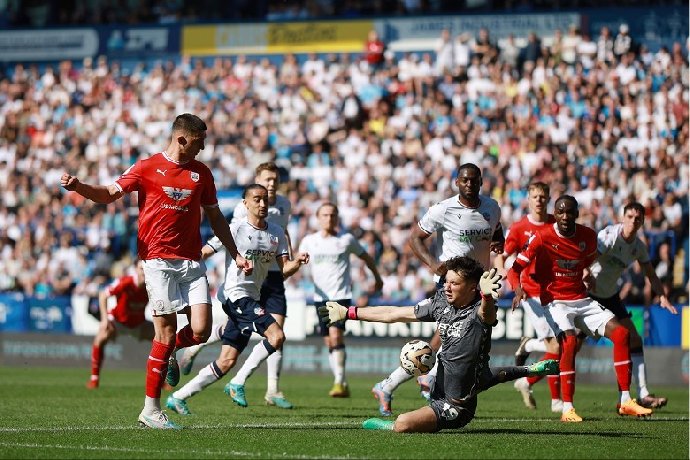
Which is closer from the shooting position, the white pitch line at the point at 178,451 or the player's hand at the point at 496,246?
the white pitch line at the point at 178,451

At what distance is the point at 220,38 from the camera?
36.9m

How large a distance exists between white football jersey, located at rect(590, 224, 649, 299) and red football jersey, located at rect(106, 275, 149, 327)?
309 inches

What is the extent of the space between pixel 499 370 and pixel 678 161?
52.7 feet

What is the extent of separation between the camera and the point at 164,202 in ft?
38.2

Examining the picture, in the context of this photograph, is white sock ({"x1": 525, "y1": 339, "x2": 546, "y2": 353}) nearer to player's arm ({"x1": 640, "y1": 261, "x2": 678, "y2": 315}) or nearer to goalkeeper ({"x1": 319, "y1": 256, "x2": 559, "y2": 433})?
player's arm ({"x1": 640, "y1": 261, "x2": 678, "y2": 315})

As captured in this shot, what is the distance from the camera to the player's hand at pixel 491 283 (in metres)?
9.85

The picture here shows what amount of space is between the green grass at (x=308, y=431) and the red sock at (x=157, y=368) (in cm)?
42

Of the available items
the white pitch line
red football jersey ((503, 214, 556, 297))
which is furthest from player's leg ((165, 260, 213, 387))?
red football jersey ((503, 214, 556, 297))

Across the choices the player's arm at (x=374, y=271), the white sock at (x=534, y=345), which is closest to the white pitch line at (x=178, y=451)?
the white sock at (x=534, y=345)

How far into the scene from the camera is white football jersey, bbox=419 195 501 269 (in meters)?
13.9

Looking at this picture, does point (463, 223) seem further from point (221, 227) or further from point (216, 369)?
point (216, 369)

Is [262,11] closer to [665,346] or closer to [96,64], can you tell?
[96,64]

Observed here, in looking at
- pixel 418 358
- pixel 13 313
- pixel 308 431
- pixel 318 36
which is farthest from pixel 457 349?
pixel 318 36

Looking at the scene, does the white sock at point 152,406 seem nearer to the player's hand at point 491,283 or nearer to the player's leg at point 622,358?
the player's hand at point 491,283
